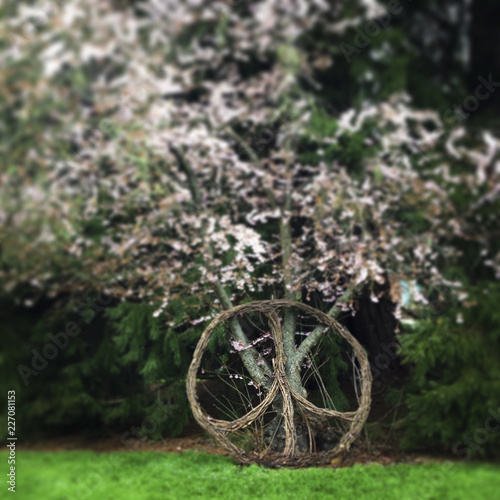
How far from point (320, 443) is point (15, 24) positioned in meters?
5.21

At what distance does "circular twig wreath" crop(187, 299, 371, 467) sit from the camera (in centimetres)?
429

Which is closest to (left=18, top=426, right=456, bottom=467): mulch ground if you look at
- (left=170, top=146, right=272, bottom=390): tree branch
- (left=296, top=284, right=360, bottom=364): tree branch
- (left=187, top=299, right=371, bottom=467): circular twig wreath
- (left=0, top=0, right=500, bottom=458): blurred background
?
(left=0, top=0, right=500, bottom=458): blurred background

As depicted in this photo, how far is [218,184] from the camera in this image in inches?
228

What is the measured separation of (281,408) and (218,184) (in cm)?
271

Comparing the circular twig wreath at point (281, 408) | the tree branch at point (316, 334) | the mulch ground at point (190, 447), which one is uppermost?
the tree branch at point (316, 334)

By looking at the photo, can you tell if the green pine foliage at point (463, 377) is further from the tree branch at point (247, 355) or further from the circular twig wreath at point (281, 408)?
the tree branch at point (247, 355)

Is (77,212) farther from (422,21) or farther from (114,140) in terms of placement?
(422,21)

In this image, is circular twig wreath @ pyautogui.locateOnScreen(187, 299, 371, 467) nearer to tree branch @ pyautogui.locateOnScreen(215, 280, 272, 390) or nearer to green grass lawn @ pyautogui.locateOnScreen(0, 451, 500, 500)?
tree branch @ pyautogui.locateOnScreen(215, 280, 272, 390)

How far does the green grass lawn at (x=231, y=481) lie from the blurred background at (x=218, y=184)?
0.45 meters

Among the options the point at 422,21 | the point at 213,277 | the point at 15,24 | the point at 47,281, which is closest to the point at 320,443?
the point at 213,277

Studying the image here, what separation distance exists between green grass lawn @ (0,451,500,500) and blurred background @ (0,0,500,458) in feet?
1.48

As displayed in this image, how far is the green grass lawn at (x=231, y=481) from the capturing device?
3.64m

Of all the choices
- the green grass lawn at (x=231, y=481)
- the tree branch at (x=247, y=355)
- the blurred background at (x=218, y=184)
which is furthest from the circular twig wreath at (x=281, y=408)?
the blurred background at (x=218, y=184)

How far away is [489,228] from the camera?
4.38 m
